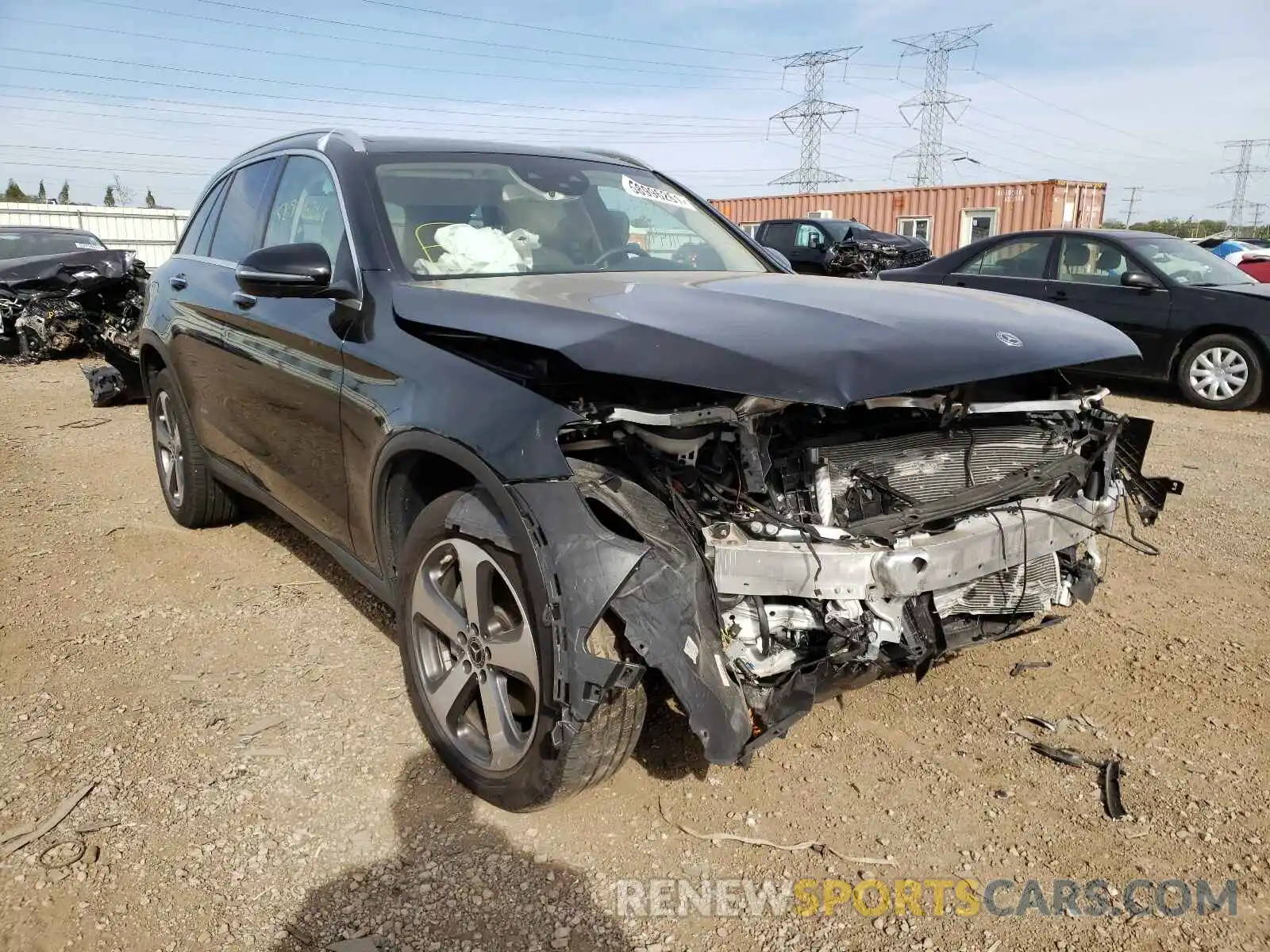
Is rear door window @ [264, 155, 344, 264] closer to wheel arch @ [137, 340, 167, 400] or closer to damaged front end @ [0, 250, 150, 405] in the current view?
wheel arch @ [137, 340, 167, 400]

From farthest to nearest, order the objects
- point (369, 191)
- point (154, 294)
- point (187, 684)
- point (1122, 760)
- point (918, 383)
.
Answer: point (154, 294) < point (187, 684) < point (369, 191) < point (1122, 760) < point (918, 383)

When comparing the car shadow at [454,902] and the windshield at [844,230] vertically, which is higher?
the windshield at [844,230]

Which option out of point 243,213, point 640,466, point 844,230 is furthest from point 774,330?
point 844,230

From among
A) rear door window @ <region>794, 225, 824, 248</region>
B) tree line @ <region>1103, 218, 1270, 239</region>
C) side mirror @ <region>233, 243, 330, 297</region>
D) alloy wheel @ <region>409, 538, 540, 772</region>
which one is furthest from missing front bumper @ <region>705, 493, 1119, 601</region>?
tree line @ <region>1103, 218, 1270, 239</region>

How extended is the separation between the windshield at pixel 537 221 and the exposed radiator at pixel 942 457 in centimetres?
122

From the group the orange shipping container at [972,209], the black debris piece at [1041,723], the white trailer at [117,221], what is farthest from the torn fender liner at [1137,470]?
the white trailer at [117,221]

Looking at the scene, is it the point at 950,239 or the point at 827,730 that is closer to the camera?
the point at 827,730

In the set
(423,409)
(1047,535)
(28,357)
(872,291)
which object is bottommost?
(28,357)

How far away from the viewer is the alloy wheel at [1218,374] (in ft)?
25.7

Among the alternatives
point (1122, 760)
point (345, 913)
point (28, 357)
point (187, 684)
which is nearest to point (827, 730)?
point (1122, 760)

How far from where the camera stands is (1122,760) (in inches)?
109

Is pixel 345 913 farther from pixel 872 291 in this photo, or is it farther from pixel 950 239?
pixel 950 239

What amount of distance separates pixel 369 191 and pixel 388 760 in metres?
1.81

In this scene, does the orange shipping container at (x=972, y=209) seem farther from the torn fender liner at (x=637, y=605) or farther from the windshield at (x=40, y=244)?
the torn fender liner at (x=637, y=605)
